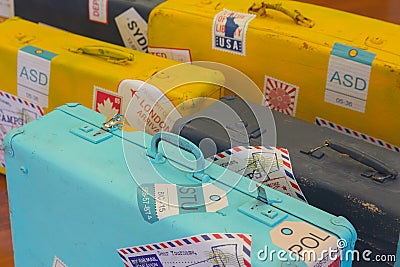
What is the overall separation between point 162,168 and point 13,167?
0.29 metres

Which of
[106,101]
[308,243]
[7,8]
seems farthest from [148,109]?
[7,8]

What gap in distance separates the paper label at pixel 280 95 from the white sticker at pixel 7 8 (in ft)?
2.50

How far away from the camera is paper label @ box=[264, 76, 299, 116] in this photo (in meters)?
1.50

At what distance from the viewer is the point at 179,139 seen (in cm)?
105

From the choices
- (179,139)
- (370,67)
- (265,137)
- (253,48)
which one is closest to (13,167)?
(179,139)

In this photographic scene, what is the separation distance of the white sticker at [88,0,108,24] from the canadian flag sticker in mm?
331

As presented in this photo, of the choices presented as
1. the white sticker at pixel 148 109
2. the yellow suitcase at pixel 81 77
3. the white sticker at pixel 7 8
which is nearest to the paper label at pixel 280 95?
the yellow suitcase at pixel 81 77

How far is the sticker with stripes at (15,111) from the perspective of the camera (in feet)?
5.16

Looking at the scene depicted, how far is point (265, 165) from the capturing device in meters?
1.20

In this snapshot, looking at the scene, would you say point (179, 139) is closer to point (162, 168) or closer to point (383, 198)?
point (162, 168)

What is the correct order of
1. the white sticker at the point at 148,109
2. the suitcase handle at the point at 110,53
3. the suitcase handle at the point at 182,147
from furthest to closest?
the suitcase handle at the point at 110,53
the white sticker at the point at 148,109
the suitcase handle at the point at 182,147

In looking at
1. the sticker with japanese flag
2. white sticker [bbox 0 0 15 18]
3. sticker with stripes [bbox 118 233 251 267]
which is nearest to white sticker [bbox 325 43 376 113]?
the sticker with japanese flag

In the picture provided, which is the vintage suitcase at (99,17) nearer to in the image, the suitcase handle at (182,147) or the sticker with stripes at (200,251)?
the suitcase handle at (182,147)

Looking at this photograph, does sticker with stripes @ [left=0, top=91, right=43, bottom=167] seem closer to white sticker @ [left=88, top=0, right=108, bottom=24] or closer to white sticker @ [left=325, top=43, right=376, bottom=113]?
white sticker @ [left=88, top=0, right=108, bottom=24]
